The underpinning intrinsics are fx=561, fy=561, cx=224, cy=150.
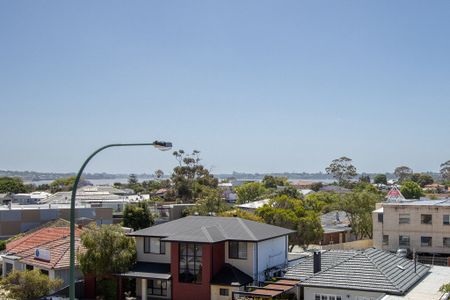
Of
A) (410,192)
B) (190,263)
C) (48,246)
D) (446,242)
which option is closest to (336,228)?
(446,242)

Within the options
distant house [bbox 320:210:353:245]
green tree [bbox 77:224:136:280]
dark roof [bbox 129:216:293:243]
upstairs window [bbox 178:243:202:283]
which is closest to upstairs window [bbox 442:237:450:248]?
distant house [bbox 320:210:353:245]

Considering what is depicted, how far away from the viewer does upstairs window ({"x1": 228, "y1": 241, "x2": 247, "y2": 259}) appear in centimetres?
3725

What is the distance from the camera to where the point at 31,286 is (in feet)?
125

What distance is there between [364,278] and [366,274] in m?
0.56

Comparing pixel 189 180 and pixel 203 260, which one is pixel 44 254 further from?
pixel 189 180

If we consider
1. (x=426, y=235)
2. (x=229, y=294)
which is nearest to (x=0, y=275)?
(x=229, y=294)

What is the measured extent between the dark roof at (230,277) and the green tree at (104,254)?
679 cm

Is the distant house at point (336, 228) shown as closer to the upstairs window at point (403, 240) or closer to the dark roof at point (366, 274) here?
the upstairs window at point (403, 240)

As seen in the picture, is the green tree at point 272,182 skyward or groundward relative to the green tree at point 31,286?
skyward

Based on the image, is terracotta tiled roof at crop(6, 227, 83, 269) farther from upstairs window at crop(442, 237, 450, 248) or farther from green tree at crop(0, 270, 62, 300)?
upstairs window at crop(442, 237, 450, 248)

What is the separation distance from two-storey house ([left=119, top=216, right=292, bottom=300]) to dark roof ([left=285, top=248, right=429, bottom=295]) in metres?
2.68

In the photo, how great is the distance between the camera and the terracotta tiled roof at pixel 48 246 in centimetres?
4200

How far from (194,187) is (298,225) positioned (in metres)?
59.3

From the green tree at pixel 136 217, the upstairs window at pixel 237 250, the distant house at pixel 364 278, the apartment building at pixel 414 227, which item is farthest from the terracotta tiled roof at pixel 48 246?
the apartment building at pixel 414 227
